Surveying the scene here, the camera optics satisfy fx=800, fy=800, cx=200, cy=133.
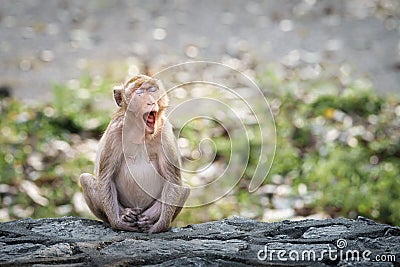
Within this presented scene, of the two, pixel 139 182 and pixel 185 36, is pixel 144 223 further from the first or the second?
pixel 185 36

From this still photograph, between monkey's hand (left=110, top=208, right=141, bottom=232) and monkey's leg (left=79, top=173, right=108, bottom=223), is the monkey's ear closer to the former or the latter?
monkey's leg (left=79, top=173, right=108, bottom=223)

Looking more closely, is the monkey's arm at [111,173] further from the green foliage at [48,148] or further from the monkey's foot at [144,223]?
the green foliage at [48,148]

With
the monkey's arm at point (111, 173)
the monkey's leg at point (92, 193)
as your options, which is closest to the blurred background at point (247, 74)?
the monkey's leg at point (92, 193)

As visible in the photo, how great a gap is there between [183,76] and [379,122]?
2399mm

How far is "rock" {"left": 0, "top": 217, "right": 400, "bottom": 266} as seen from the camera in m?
3.74

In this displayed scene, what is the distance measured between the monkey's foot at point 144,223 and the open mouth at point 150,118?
0.54 metres

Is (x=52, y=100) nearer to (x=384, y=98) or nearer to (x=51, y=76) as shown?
(x=51, y=76)

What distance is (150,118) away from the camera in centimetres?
410

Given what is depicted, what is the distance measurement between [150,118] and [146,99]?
4.9 inches

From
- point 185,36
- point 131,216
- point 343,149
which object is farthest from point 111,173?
point 185,36

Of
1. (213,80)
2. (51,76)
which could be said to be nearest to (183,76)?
(213,80)

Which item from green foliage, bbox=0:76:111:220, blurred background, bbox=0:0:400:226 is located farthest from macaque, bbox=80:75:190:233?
green foliage, bbox=0:76:111:220

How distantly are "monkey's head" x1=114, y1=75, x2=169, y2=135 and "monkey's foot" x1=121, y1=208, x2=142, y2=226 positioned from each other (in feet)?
1.53

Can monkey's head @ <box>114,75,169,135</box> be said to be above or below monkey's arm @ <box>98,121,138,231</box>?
above
